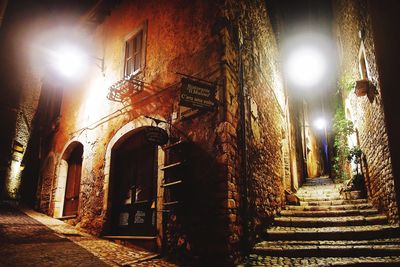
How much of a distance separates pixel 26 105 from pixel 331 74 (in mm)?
15842

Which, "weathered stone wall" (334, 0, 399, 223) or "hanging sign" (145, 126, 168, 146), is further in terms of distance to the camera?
"weathered stone wall" (334, 0, 399, 223)

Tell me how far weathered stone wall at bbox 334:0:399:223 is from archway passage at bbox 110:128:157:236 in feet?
16.5

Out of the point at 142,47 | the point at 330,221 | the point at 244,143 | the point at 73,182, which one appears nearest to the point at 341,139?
the point at 330,221

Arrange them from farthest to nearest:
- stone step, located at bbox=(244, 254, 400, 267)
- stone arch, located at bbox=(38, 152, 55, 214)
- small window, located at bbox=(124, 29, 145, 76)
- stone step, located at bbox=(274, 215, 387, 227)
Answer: stone arch, located at bbox=(38, 152, 55, 214), small window, located at bbox=(124, 29, 145, 76), stone step, located at bbox=(274, 215, 387, 227), stone step, located at bbox=(244, 254, 400, 267)

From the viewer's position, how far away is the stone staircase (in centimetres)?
493

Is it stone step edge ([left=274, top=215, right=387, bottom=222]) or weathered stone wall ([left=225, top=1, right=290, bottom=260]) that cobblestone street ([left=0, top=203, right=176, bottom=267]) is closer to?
weathered stone wall ([left=225, top=1, right=290, bottom=260])

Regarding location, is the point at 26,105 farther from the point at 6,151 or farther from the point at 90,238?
the point at 90,238

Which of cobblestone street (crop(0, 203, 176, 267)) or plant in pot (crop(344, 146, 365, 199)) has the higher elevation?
plant in pot (crop(344, 146, 365, 199))

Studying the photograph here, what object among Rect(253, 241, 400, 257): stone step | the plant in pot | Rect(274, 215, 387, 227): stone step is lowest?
Rect(253, 241, 400, 257): stone step

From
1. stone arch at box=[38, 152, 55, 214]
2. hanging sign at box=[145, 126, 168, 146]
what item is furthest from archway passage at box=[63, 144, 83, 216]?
hanging sign at box=[145, 126, 168, 146]

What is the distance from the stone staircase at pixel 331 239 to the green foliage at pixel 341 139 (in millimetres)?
3190

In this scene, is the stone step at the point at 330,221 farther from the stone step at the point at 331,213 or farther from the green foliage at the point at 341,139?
the green foliage at the point at 341,139

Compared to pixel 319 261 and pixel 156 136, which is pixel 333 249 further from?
pixel 156 136

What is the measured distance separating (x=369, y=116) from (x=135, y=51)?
257 inches
